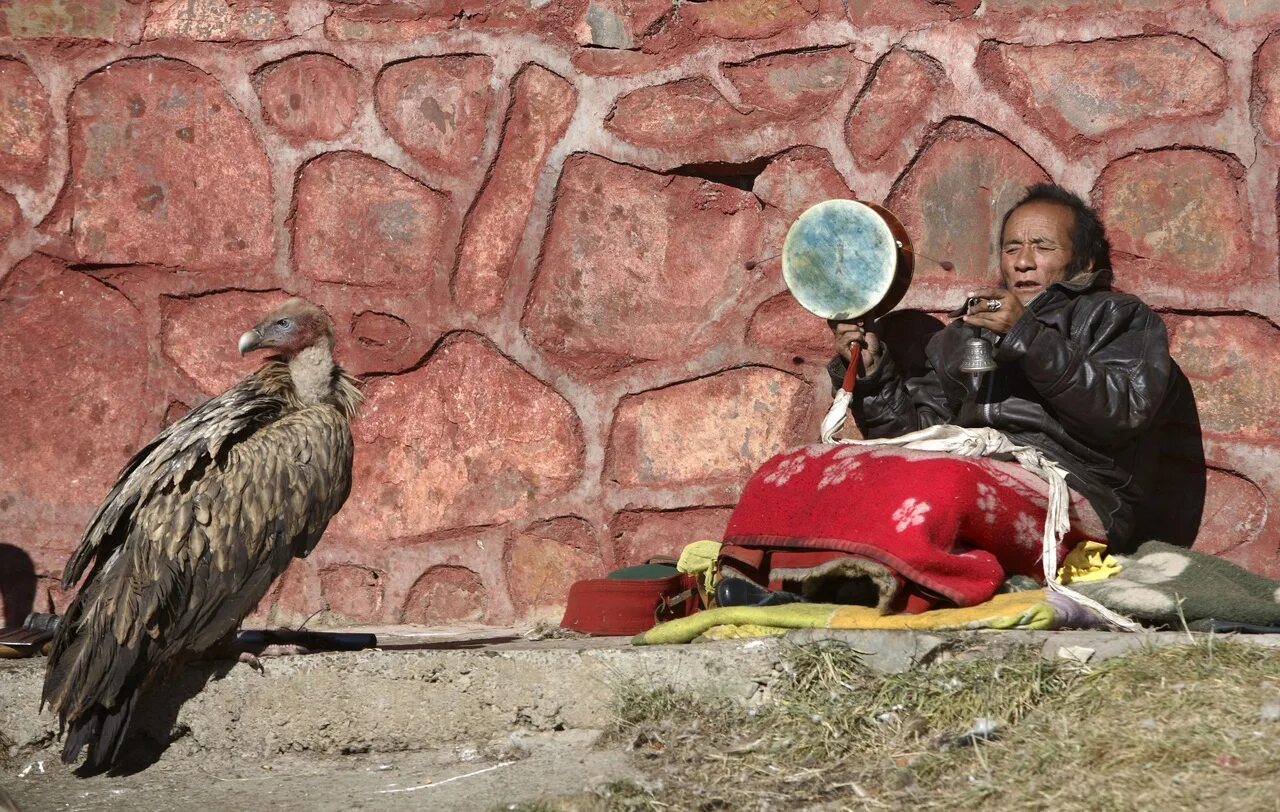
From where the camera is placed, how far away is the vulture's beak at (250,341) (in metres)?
4.40

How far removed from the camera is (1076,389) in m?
4.17

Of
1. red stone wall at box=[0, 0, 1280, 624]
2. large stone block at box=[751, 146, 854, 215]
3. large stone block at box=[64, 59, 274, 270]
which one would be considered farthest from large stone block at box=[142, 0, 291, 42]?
large stone block at box=[751, 146, 854, 215]

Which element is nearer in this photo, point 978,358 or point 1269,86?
point 978,358

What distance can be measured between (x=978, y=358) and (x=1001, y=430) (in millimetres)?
388

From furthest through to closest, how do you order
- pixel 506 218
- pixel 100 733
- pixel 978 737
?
pixel 506 218
pixel 100 733
pixel 978 737

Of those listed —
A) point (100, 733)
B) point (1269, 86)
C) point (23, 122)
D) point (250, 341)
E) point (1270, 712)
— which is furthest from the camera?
point (23, 122)

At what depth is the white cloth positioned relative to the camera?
13.3 feet

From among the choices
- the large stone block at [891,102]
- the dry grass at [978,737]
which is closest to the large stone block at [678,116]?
the large stone block at [891,102]

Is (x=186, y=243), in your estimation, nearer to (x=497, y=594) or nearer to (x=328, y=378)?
(x=328, y=378)

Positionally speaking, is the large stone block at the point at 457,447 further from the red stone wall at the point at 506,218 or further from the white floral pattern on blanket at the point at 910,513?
the white floral pattern on blanket at the point at 910,513

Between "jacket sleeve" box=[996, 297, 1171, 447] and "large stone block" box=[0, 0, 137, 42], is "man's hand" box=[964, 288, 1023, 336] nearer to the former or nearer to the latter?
"jacket sleeve" box=[996, 297, 1171, 447]

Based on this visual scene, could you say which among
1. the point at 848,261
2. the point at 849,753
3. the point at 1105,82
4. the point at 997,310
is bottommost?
the point at 849,753

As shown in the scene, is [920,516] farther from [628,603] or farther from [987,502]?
[628,603]

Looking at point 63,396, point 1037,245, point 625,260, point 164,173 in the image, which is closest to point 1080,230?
point 1037,245
